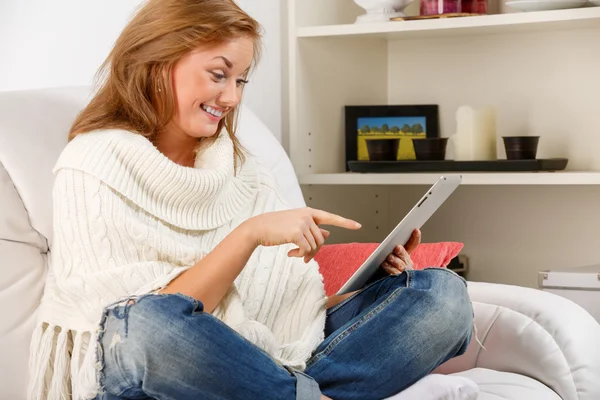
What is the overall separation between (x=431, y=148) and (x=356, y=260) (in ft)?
1.75

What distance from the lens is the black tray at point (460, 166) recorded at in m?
2.01

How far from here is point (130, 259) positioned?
1291 millimetres

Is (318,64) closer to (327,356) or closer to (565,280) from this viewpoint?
(565,280)

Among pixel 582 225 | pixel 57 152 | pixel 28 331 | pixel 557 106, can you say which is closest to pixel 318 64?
pixel 557 106

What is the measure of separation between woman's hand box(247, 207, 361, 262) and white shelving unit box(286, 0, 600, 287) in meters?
0.86

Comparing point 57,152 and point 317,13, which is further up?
point 317,13

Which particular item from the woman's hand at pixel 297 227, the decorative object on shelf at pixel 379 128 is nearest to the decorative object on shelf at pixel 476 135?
the decorative object on shelf at pixel 379 128

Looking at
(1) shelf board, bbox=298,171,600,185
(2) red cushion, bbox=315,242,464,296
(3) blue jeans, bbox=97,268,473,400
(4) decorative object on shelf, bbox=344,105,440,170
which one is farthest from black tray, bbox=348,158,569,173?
(3) blue jeans, bbox=97,268,473,400

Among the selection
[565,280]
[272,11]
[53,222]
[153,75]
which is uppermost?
[272,11]

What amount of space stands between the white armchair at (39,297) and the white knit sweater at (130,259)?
0.04m

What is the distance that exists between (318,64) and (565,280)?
74 centimetres

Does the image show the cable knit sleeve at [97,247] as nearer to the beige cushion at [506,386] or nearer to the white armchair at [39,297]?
the white armchair at [39,297]

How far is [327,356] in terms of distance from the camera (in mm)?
1295

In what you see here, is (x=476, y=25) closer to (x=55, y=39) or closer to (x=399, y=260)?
(x=399, y=260)
